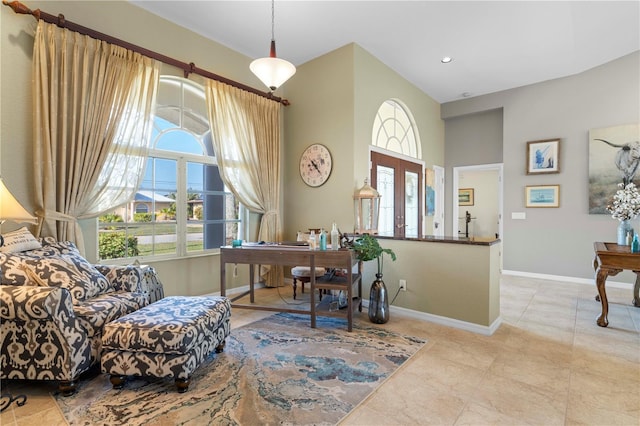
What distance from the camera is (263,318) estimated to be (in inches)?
131

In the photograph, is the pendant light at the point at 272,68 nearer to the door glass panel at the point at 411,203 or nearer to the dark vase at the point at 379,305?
the dark vase at the point at 379,305

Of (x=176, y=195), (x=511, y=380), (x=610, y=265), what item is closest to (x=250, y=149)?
(x=176, y=195)

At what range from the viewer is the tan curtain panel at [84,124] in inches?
104

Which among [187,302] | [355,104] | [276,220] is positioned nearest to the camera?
[187,302]

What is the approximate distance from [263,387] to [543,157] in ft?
18.5

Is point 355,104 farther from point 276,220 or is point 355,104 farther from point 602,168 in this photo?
point 602,168

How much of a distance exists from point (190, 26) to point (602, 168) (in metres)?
6.11

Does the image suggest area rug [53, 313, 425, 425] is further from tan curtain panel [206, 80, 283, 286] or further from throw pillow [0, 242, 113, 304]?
tan curtain panel [206, 80, 283, 286]

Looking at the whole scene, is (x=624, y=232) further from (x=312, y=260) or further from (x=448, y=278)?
(x=312, y=260)

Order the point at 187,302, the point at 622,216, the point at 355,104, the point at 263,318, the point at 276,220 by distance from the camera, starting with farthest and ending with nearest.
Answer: the point at 276,220 < the point at 355,104 < the point at 622,216 < the point at 263,318 < the point at 187,302

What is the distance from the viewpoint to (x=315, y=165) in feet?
14.9

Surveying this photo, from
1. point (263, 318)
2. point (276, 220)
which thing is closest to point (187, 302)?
point (263, 318)

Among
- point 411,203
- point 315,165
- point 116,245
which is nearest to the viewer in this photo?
point 116,245

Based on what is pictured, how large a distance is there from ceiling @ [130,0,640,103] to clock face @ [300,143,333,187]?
135 centimetres
